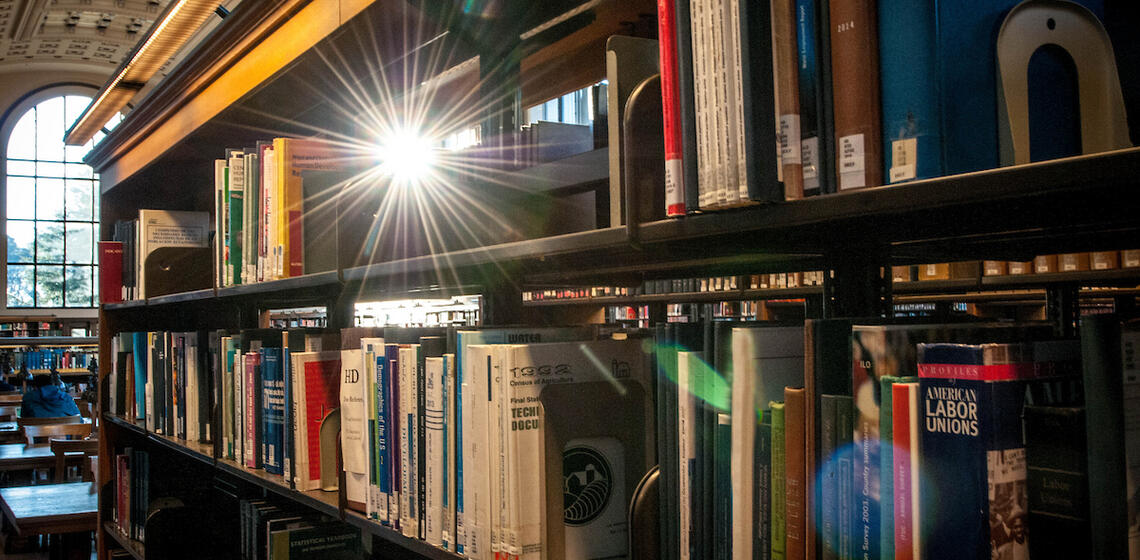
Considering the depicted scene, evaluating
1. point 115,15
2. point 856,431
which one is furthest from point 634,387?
point 115,15

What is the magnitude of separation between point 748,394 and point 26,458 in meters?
4.63

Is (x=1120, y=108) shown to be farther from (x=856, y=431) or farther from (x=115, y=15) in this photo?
(x=115, y=15)

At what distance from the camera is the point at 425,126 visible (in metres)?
2.13

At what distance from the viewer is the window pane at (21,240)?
13827mm

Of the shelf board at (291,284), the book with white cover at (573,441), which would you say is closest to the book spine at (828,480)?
the book with white cover at (573,441)

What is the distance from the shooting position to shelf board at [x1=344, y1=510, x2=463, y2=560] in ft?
4.08

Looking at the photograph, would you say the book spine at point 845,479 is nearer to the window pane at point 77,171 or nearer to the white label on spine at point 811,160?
the white label on spine at point 811,160

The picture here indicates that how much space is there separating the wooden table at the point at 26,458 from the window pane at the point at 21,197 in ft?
36.6

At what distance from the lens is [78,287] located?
567 inches

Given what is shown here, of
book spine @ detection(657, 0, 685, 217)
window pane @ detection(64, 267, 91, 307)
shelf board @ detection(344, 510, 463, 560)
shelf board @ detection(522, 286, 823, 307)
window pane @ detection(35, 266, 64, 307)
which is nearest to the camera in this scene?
book spine @ detection(657, 0, 685, 217)

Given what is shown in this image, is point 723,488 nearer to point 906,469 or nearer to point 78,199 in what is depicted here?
point 906,469

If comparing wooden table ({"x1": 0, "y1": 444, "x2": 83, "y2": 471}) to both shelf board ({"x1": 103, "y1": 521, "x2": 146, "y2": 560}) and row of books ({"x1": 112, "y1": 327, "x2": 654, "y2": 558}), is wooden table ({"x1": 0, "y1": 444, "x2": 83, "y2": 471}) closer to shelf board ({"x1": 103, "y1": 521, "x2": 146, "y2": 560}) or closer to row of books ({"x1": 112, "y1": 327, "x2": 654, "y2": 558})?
shelf board ({"x1": 103, "y1": 521, "x2": 146, "y2": 560})

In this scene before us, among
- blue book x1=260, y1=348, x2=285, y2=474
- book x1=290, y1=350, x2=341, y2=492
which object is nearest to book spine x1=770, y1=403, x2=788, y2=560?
book x1=290, y1=350, x2=341, y2=492

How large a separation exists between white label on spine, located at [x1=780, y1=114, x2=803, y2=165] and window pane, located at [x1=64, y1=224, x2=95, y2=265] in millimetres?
16068
